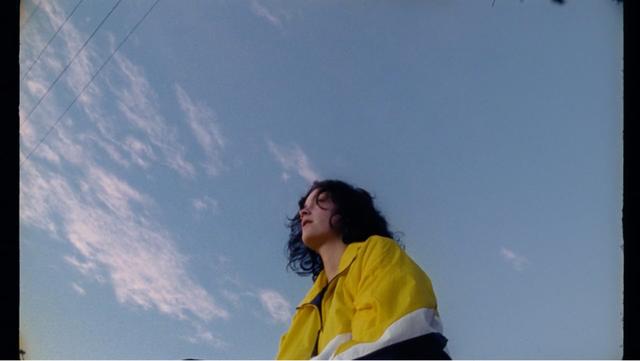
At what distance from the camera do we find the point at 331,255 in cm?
355

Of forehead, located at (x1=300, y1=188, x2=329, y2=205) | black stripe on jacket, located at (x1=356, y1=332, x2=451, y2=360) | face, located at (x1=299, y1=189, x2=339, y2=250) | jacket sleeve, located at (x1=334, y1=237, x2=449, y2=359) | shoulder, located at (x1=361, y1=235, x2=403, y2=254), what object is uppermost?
forehead, located at (x1=300, y1=188, x2=329, y2=205)

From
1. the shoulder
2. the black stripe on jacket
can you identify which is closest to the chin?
the shoulder

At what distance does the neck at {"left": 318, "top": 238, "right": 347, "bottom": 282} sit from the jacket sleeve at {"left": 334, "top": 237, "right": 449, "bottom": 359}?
0.38 m

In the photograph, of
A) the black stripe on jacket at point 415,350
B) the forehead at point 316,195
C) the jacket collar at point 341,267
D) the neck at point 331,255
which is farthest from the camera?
the forehead at point 316,195

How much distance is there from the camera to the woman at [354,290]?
2.76 meters

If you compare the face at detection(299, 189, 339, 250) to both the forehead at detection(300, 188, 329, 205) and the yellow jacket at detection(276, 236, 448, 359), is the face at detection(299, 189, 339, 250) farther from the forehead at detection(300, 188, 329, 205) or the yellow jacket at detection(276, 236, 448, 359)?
the yellow jacket at detection(276, 236, 448, 359)

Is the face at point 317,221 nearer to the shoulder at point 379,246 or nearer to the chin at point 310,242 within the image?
the chin at point 310,242

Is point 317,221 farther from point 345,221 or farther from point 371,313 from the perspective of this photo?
point 371,313

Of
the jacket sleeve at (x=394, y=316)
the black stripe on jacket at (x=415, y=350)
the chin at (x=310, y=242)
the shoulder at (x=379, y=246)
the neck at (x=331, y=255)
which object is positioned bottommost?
the black stripe on jacket at (x=415, y=350)

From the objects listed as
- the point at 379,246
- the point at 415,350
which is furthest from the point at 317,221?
the point at 415,350

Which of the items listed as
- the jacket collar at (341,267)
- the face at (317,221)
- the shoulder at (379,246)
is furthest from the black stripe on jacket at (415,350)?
the face at (317,221)

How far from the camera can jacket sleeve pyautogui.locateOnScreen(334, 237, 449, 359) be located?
2723 mm
